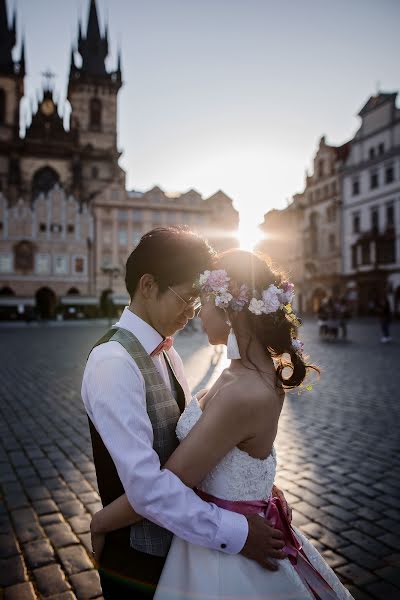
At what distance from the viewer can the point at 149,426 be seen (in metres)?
1.54

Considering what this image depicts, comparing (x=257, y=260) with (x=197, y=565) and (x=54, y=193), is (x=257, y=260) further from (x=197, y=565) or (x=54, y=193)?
(x=54, y=193)

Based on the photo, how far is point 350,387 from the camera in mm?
9133

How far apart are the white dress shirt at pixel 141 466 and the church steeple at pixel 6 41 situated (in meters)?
71.9

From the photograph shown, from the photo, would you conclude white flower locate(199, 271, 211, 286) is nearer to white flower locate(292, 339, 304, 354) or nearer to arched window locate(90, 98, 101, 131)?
white flower locate(292, 339, 304, 354)

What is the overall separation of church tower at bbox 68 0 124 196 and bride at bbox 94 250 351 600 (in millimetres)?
61770

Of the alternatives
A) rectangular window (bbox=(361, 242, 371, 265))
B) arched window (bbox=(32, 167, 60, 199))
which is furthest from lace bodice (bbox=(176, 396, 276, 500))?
arched window (bbox=(32, 167, 60, 199))

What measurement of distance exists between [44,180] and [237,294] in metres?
63.1

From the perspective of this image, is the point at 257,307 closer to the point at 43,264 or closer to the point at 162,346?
the point at 162,346

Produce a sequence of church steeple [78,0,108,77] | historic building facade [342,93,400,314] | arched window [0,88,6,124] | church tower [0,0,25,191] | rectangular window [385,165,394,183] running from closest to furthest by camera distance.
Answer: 1. historic building facade [342,93,400,314]
2. rectangular window [385,165,394,183]
3. church tower [0,0,25,191]
4. arched window [0,88,6,124]
5. church steeple [78,0,108,77]

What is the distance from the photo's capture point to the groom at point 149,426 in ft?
4.85

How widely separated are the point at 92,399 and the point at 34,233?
180 ft

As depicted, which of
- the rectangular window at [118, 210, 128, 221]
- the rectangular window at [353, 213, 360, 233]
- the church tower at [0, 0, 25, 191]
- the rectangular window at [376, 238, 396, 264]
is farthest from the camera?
the church tower at [0, 0, 25, 191]

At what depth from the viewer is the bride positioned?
5.08 ft

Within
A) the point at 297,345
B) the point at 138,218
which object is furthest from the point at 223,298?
the point at 138,218
